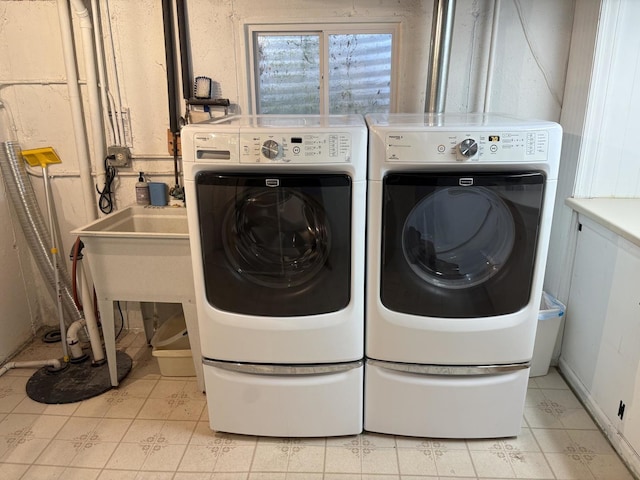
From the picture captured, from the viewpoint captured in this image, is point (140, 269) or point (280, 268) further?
point (140, 269)

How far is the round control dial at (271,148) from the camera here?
1572mm

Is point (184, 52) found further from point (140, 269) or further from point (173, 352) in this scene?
point (173, 352)

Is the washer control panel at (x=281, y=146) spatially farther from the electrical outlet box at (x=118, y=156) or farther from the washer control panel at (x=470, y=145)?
the electrical outlet box at (x=118, y=156)

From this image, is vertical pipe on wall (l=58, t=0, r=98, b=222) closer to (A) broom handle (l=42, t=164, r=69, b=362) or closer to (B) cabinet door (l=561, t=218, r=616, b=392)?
(A) broom handle (l=42, t=164, r=69, b=362)

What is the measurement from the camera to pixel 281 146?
1.57 m

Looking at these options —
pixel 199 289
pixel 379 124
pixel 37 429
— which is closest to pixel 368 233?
pixel 379 124

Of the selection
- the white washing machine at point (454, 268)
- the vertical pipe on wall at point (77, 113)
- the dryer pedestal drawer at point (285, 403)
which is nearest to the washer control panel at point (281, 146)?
the white washing machine at point (454, 268)

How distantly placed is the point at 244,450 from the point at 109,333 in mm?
840

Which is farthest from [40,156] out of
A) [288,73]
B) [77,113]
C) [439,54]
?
[439,54]

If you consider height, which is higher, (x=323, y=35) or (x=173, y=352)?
(x=323, y=35)

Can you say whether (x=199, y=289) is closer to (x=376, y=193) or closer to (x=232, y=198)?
(x=232, y=198)

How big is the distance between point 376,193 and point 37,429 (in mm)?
1733

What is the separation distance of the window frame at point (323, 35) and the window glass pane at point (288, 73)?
27mm

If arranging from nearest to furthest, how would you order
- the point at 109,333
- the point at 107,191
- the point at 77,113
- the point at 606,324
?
1. the point at 606,324
2. the point at 109,333
3. the point at 77,113
4. the point at 107,191
